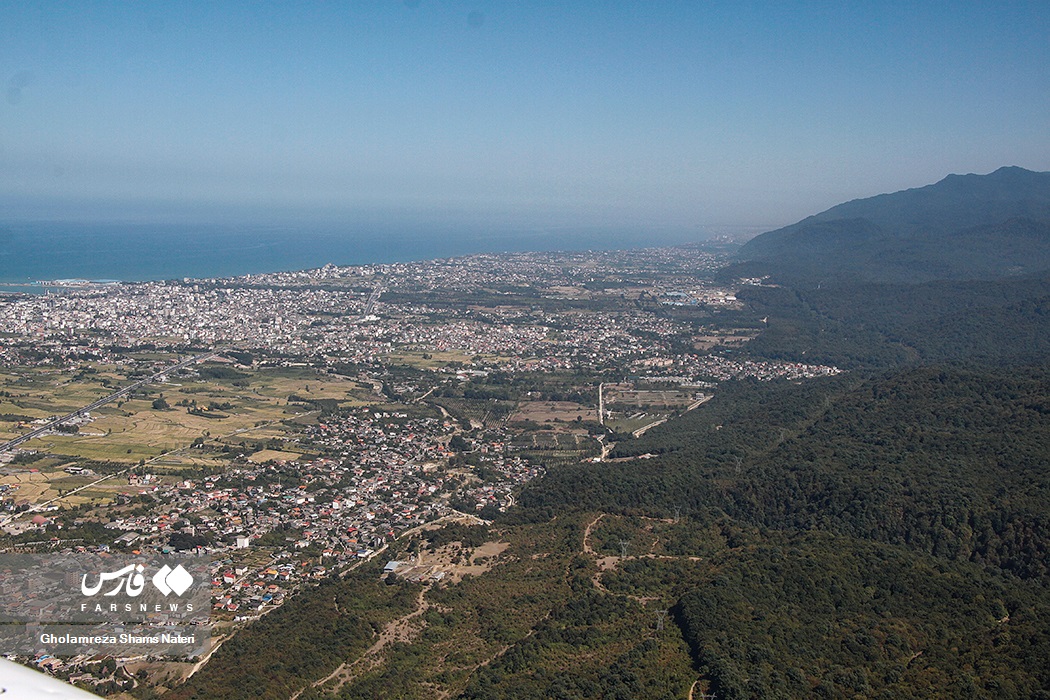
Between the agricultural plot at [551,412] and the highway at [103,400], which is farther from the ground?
the highway at [103,400]

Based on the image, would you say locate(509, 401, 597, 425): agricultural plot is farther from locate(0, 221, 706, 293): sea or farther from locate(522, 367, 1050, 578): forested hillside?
locate(0, 221, 706, 293): sea

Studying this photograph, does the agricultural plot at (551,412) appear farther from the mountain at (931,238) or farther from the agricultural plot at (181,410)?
the mountain at (931,238)

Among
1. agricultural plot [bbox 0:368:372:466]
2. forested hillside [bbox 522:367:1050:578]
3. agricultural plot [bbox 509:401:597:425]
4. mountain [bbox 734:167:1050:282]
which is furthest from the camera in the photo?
mountain [bbox 734:167:1050:282]

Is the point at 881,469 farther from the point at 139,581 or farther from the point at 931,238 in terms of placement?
the point at 931,238

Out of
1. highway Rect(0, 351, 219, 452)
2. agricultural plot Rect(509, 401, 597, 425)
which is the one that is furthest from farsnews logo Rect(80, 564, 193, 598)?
agricultural plot Rect(509, 401, 597, 425)

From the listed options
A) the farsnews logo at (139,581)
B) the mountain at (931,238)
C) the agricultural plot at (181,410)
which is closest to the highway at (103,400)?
the agricultural plot at (181,410)

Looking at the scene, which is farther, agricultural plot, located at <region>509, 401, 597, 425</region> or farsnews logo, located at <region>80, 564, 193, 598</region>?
agricultural plot, located at <region>509, 401, 597, 425</region>
